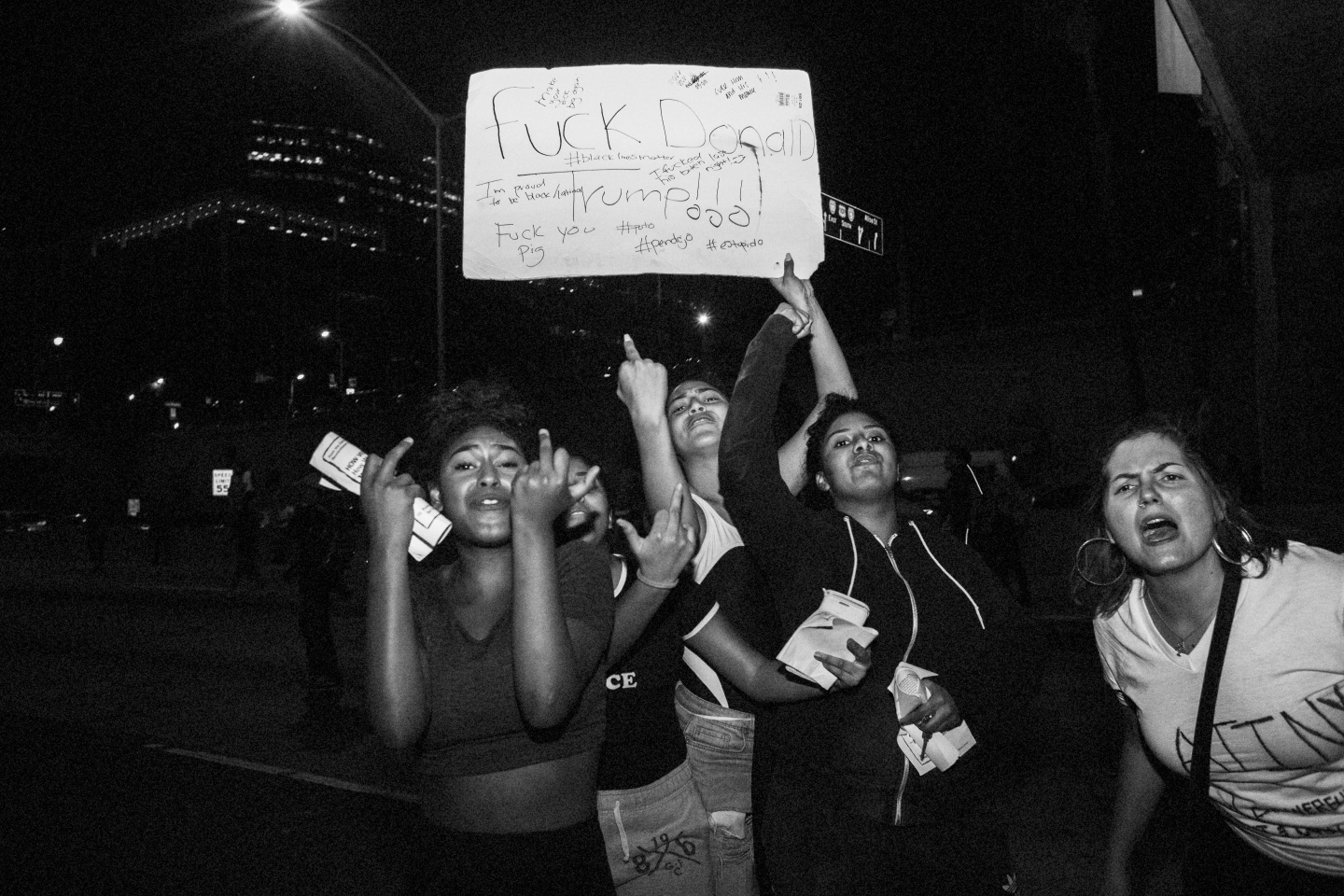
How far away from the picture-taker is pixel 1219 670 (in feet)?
7.81

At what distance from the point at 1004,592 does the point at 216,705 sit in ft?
28.1

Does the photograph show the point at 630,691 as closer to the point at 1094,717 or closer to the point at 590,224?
the point at 590,224

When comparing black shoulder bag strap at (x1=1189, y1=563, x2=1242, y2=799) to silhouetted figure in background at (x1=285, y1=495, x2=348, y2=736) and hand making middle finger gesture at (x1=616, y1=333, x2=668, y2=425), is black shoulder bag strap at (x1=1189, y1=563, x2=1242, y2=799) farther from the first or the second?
silhouetted figure in background at (x1=285, y1=495, x2=348, y2=736)

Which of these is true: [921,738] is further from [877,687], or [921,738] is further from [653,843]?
[653,843]

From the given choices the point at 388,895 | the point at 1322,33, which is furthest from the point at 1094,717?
the point at 388,895

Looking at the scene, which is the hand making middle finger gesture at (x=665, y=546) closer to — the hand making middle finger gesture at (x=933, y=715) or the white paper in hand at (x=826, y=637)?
the white paper in hand at (x=826, y=637)

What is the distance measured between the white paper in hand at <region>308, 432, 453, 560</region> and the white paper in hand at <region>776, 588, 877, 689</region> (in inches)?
45.7

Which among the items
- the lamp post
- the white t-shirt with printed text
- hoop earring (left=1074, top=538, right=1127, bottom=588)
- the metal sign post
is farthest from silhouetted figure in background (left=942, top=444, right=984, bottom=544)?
the lamp post

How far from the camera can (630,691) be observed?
9.54 feet

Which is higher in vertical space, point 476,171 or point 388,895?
point 476,171

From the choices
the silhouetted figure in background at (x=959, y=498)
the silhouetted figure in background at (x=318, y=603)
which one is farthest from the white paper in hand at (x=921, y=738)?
the silhouetted figure in background at (x=959, y=498)

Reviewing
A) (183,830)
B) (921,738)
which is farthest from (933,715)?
(183,830)

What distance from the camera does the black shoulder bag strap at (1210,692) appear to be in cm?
238

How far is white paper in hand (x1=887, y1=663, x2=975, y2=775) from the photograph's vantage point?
2.55 meters
